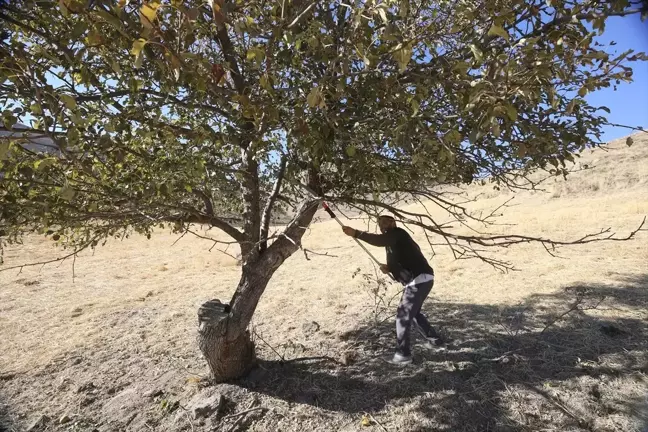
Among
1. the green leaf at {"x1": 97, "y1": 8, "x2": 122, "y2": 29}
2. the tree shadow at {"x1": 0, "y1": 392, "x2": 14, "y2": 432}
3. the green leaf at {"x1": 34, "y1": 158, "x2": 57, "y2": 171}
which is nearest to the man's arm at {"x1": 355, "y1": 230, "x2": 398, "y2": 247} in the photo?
the green leaf at {"x1": 34, "y1": 158, "x2": 57, "y2": 171}

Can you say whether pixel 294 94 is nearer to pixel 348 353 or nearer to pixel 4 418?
pixel 348 353

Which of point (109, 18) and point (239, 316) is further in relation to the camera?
point (239, 316)

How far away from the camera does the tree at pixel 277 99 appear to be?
6.48 feet

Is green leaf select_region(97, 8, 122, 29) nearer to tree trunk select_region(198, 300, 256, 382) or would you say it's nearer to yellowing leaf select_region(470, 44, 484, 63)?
yellowing leaf select_region(470, 44, 484, 63)

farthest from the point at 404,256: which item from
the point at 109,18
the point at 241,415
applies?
the point at 109,18

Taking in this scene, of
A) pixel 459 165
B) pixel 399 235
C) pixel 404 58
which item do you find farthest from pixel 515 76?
pixel 399 235

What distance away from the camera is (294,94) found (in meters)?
2.93

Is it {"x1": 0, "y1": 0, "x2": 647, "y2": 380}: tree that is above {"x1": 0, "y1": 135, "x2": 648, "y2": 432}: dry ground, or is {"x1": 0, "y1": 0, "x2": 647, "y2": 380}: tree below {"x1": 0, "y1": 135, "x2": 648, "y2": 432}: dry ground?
above

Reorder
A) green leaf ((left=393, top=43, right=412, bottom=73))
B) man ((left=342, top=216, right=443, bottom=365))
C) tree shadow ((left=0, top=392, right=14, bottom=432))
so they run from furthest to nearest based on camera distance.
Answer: man ((left=342, top=216, right=443, bottom=365))
tree shadow ((left=0, top=392, right=14, bottom=432))
green leaf ((left=393, top=43, right=412, bottom=73))

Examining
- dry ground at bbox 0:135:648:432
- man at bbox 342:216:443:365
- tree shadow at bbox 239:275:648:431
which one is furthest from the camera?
man at bbox 342:216:443:365

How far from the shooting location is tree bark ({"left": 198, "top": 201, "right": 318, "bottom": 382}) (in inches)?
159

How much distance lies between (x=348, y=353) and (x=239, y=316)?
147 centimetres

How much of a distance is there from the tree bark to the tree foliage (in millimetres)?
497

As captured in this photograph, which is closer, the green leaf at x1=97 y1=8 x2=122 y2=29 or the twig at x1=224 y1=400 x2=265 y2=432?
the green leaf at x1=97 y1=8 x2=122 y2=29
